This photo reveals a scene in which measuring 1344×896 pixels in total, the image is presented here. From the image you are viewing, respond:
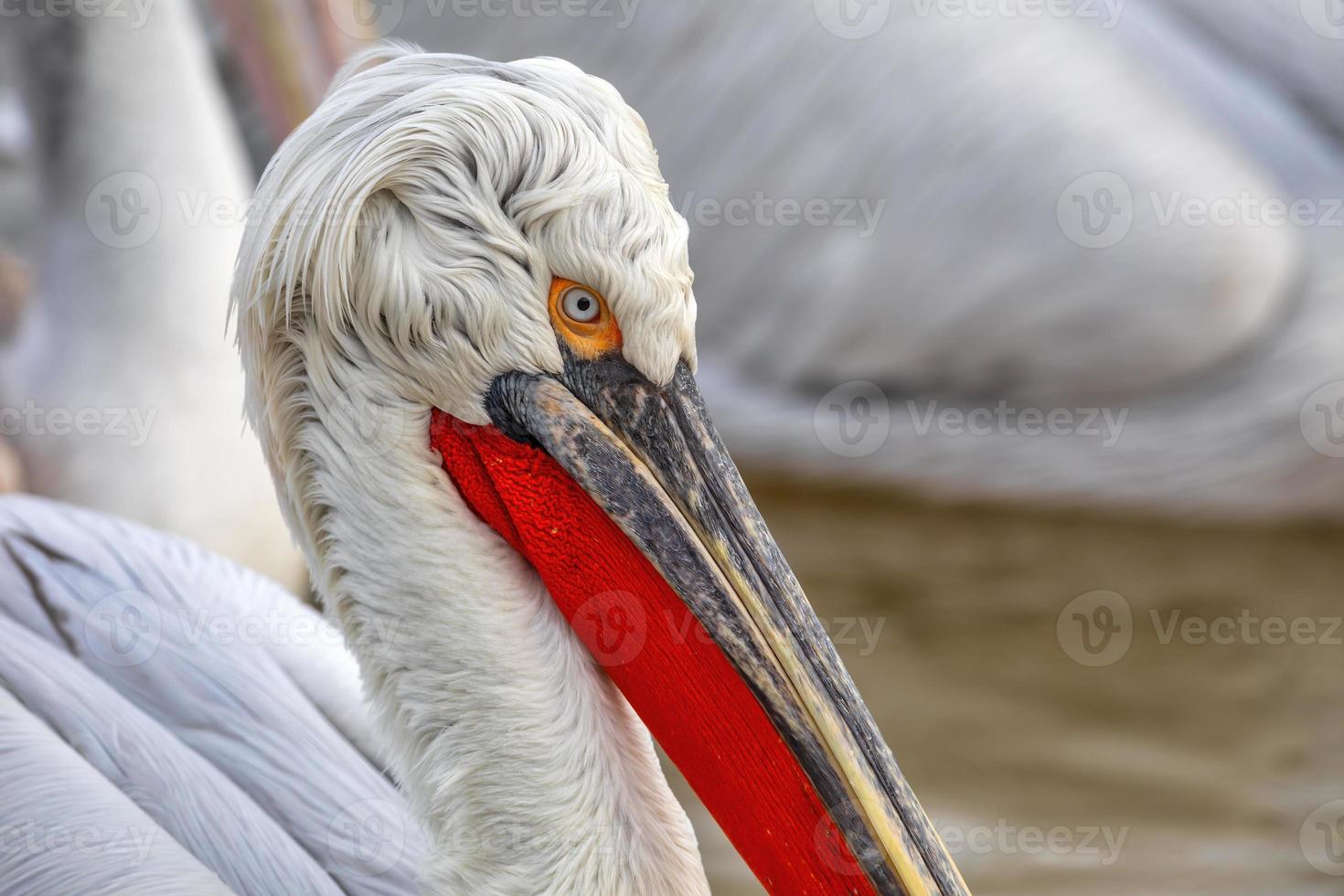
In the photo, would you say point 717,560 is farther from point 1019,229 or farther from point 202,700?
point 1019,229

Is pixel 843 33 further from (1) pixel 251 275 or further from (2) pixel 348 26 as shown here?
(1) pixel 251 275

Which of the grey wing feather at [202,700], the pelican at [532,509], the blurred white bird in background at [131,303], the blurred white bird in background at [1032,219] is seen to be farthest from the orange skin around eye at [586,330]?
the blurred white bird in background at [1032,219]

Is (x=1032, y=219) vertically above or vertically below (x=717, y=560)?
above

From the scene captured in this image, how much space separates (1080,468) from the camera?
3.97 m

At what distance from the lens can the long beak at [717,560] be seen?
1.37 metres

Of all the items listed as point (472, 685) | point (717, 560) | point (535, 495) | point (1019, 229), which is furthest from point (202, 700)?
point (1019, 229)

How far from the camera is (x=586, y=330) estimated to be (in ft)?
4.46

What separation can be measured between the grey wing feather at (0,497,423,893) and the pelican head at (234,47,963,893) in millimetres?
315

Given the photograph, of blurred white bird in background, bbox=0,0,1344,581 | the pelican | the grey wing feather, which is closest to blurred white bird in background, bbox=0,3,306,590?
the grey wing feather

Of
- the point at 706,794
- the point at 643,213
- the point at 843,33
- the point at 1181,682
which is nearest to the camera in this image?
the point at 643,213

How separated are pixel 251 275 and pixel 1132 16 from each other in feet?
10.7

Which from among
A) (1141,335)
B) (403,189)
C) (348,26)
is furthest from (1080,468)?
(403,189)

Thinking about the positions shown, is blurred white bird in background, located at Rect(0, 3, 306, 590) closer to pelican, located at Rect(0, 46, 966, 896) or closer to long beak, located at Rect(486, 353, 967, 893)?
pelican, located at Rect(0, 46, 966, 896)

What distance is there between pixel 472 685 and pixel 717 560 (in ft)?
0.95
